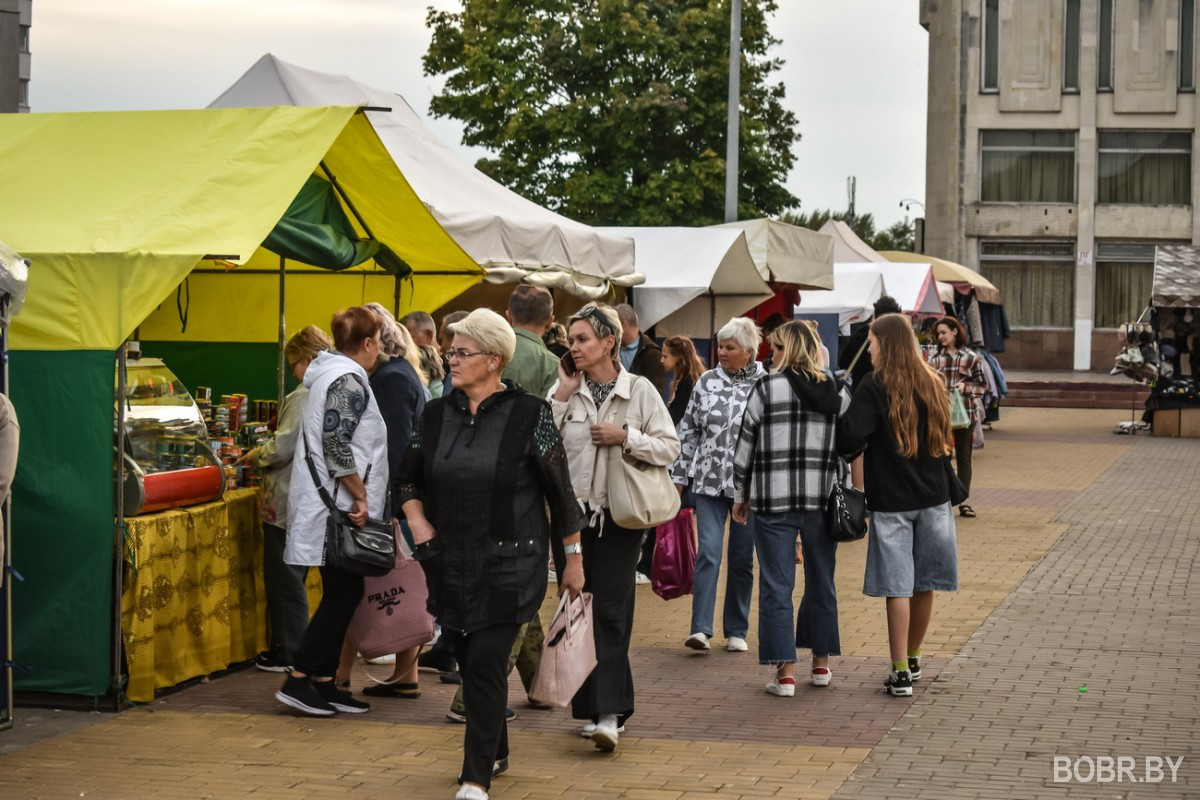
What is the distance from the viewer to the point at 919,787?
21.0 feet

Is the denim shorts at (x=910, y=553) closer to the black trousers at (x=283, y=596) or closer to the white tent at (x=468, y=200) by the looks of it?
the black trousers at (x=283, y=596)

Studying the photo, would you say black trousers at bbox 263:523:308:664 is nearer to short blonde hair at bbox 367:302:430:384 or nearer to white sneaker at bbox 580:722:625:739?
short blonde hair at bbox 367:302:430:384

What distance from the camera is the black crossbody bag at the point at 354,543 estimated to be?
293 inches

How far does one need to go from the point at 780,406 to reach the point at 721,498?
1356 millimetres

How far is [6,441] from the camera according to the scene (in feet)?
21.0

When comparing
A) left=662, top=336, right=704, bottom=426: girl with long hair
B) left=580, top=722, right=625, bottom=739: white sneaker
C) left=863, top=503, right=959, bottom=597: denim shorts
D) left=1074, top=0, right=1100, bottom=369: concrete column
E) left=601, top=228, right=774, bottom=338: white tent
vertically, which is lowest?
left=580, top=722, right=625, bottom=739: white sneaker

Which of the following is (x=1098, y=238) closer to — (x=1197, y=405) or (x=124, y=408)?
(x=1197, y=405)

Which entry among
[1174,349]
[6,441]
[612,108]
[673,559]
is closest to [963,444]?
[673,559]

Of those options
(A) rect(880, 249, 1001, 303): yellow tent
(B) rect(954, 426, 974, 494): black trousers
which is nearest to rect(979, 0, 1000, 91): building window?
(A) rect(880, 249, 1001, 303): yellow tent

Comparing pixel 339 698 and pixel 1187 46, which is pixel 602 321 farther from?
pixel 1187 46

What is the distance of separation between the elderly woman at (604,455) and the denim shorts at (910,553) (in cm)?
165

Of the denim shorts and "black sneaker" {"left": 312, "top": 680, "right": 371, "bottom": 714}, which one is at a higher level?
the denim shorts

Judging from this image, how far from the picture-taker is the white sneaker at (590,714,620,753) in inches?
272

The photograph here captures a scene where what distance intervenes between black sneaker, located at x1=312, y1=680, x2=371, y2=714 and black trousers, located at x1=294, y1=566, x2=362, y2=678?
6 cm
